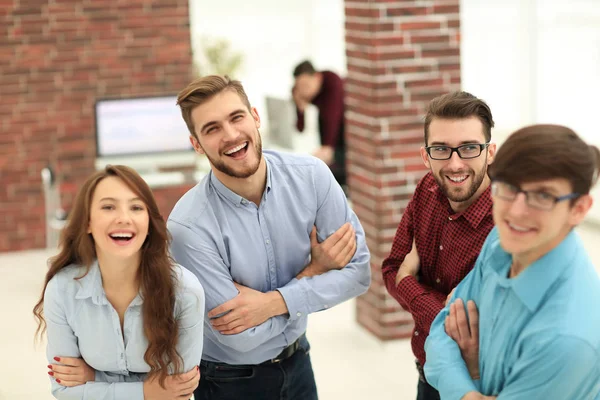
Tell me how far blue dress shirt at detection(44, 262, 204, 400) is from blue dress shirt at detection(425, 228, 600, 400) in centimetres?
86

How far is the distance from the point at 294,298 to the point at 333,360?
8.01ft

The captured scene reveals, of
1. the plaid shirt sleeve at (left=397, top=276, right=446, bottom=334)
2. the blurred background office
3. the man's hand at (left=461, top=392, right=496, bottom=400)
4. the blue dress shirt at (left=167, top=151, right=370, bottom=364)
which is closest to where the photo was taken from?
the man's hand at (left=461, top=392, right=496, bottom=400)

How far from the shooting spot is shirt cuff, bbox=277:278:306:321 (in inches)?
107

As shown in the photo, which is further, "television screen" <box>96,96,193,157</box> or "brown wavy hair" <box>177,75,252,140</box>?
"television screen" <box>96,96,193,157</box>

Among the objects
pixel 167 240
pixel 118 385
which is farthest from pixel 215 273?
pixel 118 385

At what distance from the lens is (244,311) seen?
266 centimetres

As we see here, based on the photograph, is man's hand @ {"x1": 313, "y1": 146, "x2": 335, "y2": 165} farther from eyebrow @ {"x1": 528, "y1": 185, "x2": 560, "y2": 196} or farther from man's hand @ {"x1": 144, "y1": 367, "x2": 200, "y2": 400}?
eyebrow @ {"x1": 528, "y1": 185, "x2": 560, "y2": 196}

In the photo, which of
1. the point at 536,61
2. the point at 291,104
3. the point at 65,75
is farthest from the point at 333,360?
the point at 536,61

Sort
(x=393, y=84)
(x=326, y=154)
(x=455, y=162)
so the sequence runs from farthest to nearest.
A: (x=326, y=154) < (x=393, y=84) < (x=455, y=162)

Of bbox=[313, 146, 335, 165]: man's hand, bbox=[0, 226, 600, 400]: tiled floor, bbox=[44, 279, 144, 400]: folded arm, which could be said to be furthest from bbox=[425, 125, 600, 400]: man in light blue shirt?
bbox=[313, 146, 335, 165]: man's hand

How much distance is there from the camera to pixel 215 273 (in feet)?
8.79

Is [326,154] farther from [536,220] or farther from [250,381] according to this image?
[536,220]

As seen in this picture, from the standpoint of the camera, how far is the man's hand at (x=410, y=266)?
8.98 ft

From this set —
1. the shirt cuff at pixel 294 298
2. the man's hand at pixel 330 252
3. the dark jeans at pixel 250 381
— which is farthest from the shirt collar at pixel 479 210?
the dark jeans at pixel 250 381
